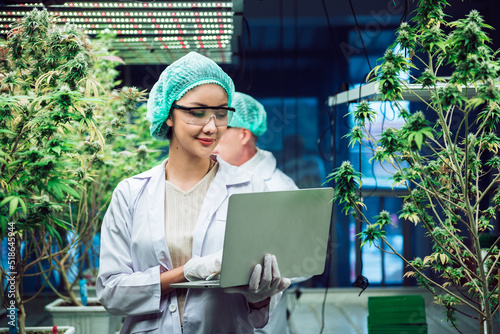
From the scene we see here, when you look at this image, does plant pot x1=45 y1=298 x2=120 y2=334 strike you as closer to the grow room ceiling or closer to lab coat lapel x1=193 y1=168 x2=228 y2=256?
the grow room ceiling

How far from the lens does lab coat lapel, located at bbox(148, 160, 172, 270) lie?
A: 152 cm

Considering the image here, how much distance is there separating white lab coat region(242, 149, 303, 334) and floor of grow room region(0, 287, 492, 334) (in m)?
1.11

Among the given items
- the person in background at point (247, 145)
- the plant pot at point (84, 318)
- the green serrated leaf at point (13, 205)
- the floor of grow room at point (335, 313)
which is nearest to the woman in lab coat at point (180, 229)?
the green serrated leaf at point (13, 205)

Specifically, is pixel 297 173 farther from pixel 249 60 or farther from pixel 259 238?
pixel 259 238

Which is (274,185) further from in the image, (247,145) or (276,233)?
(276,233)

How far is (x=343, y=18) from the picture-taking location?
4641 millimetres

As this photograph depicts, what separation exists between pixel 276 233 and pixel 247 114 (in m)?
1.90

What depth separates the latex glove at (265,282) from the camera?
4.43 feet

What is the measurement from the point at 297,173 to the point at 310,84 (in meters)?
0.88

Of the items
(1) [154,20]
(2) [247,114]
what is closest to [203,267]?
(1) [154,20]

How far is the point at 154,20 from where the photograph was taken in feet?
9.07

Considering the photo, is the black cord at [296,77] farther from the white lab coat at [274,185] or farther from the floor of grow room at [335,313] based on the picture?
the white lab coat at [274,185]

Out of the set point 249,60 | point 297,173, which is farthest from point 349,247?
point 249,60

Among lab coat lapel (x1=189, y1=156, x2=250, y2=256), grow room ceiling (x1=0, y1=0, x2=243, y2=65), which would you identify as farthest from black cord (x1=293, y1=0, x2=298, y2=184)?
lab coat lapel (x1=189, y1=156, x2=250, y2=256)
